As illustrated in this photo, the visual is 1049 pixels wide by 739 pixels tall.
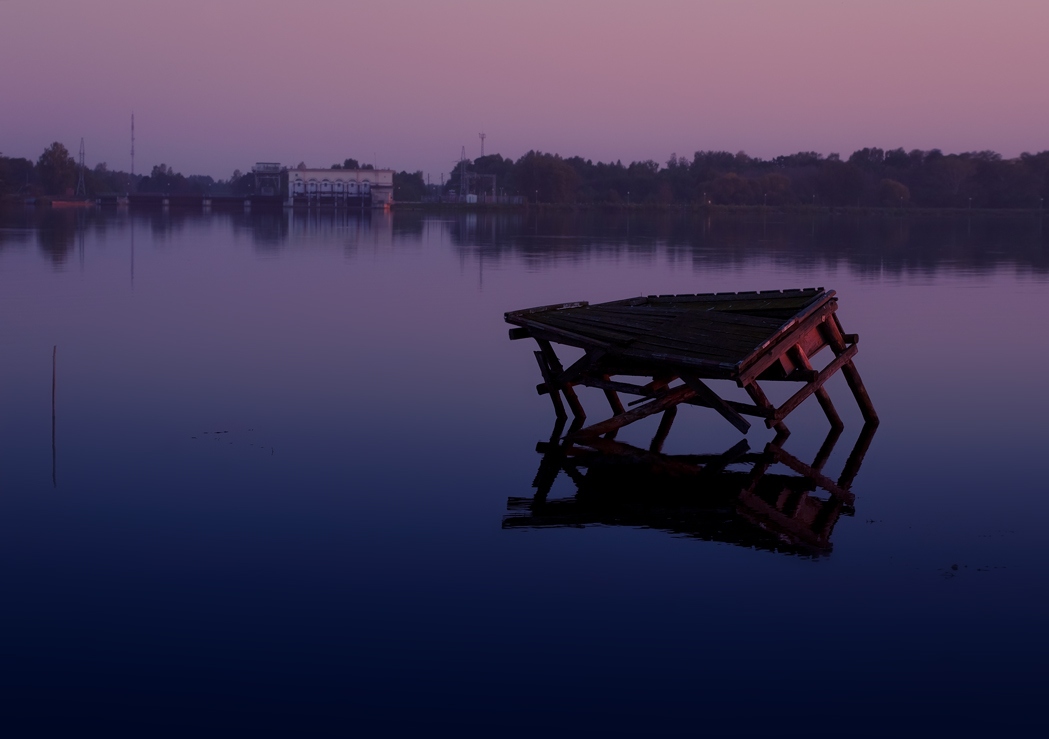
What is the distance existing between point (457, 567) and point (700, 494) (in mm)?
4386

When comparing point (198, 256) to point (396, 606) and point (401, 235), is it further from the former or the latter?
point (396, 606)

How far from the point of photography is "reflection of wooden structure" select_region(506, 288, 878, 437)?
60.0 feet

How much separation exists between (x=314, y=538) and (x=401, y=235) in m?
96.4

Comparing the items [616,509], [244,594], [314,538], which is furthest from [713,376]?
[244,594]

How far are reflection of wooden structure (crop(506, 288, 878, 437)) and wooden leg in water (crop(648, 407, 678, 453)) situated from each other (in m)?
0.04

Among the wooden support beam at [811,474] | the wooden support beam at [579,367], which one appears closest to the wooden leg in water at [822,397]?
the wooden support beam at [811,474]

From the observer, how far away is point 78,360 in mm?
28047

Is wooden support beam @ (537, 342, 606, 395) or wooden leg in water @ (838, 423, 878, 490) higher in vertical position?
wooden support beam @ (537, 342, 606, 395)

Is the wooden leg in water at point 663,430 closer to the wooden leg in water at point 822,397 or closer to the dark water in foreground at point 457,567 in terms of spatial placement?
the dark water in foreground at point 457,567

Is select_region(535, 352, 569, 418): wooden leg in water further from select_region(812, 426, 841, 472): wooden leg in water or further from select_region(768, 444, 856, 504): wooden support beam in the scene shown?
select_region(812, 426, 841, 472): wooden leg in water

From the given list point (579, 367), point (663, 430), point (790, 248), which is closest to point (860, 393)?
point (663, 430)

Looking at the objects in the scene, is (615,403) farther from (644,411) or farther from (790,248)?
(790,248)

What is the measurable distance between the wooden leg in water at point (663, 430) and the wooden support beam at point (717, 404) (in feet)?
4.84

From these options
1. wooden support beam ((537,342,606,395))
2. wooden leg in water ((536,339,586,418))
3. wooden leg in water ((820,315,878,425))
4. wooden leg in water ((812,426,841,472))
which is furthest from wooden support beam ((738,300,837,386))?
wooden leg in water ((536,339,586,418))
